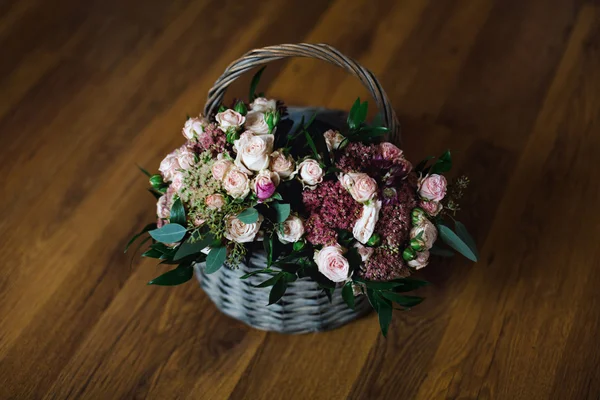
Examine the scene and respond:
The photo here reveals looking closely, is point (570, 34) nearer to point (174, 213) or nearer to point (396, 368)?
point (396, 368)

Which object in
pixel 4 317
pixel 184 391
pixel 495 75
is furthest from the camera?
pixel 495 75

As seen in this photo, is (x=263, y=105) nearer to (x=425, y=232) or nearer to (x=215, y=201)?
(x=215, y=201)

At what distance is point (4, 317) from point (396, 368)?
797 mm

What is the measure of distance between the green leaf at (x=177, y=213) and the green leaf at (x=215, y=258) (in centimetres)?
6

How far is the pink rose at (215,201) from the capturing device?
86cm

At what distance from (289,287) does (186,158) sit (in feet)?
0.95

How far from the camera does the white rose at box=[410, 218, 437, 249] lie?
901 mm

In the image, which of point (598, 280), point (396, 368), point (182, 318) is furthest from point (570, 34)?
point (182, 318)

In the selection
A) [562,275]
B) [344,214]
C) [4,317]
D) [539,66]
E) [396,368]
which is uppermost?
[539,66]

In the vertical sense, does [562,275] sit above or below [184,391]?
above

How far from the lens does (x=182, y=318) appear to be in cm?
121

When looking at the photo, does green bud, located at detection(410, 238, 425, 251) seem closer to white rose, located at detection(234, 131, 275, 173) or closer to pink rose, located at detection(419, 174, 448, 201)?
pink rose, located at detection(419, 174, 448, 201)

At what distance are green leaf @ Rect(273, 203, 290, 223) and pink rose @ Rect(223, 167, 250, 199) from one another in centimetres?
5

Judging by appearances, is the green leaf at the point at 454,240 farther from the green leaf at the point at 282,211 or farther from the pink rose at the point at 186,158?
the pink rose at the point at 186,158
